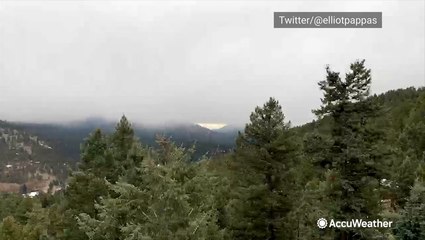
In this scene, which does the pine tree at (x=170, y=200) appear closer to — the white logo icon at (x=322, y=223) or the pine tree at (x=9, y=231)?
the white logo icon at (x=322, y=223)

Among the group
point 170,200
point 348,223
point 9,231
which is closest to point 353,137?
point 348,223

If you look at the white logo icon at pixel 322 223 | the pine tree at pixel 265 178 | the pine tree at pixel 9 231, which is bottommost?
the pine tree at pixel 9 231

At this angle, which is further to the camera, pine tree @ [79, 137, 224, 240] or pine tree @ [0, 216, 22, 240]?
pine tree @ [0, 216, 22, 240]

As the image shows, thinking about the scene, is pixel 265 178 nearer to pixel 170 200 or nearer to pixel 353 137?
pixel 353 137

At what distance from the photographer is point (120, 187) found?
63.7ft

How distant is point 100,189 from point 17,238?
2120cm

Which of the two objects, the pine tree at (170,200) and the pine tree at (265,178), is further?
the pine tree at (265,178)

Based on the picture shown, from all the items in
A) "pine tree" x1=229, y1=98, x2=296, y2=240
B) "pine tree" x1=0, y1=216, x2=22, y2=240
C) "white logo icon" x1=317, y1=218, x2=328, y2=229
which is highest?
"pine tree" x1=229, y1=98, x2=296, y2=240

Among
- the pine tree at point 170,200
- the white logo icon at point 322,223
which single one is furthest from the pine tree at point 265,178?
the pine tree at point 170,200

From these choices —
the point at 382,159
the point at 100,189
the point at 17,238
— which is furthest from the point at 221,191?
the point at 17,238

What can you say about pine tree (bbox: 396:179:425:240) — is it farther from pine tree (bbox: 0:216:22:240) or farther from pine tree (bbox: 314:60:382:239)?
pine tree (bbox: 0:216:22:240)

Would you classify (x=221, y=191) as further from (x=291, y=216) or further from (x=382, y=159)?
(x=382, y=159)

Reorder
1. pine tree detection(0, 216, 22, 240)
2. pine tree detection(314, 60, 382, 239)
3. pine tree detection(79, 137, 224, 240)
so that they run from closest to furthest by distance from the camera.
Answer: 1. pine tree detection(79, 137, 224, 240)
2. pine tree detection(314, 60, 382, 239)
3. pine tree detection(0, 216, 22, 240)

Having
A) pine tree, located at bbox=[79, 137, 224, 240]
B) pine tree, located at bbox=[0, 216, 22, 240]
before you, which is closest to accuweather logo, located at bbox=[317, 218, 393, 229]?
pine tree, located at bbox=[79, 137, 224, 240]
